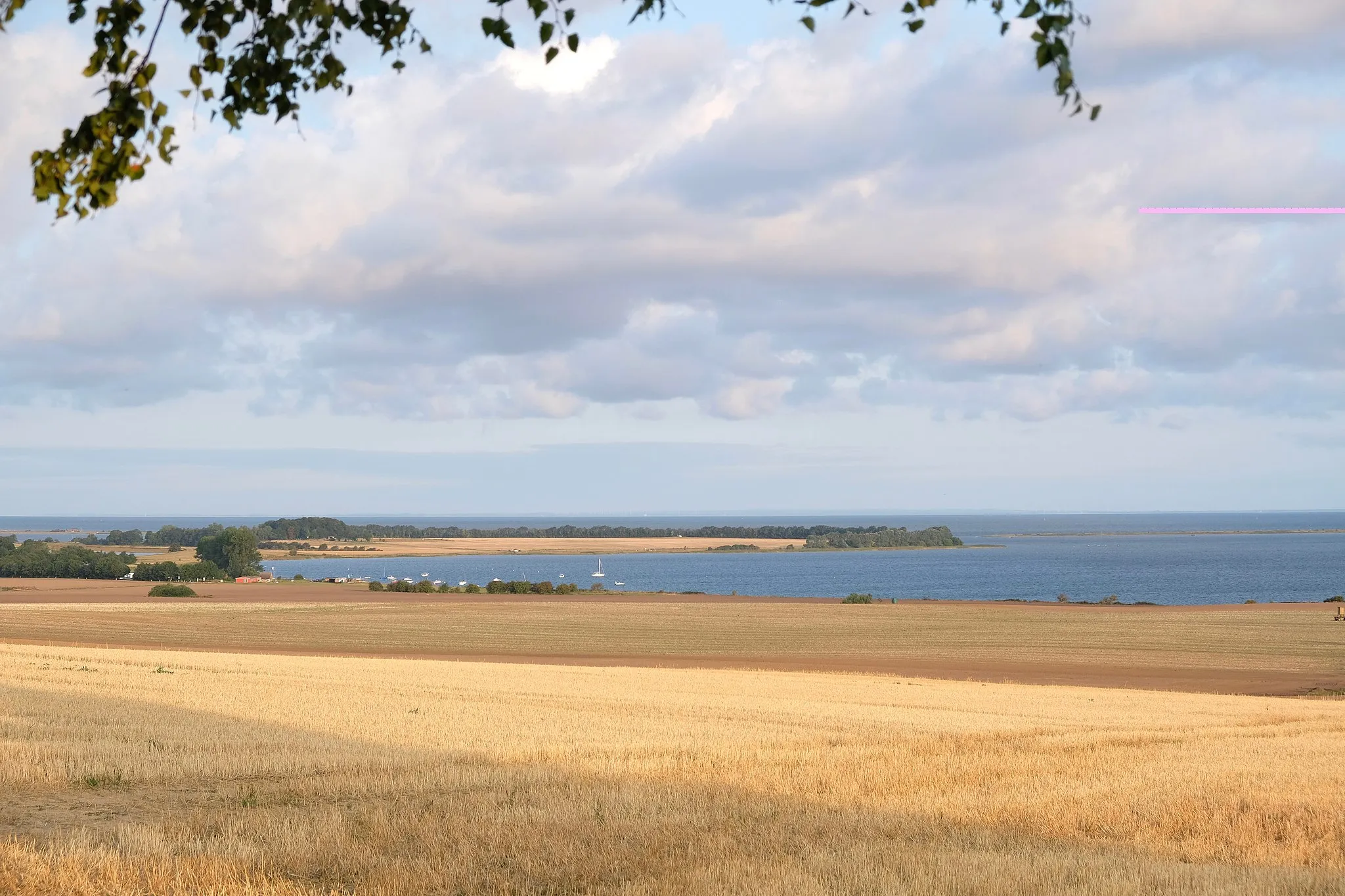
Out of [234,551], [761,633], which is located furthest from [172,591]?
[761,633]

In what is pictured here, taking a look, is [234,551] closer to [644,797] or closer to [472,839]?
[644,797]

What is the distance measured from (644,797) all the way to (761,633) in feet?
207

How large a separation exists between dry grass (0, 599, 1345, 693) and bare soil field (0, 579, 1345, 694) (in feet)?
0.79

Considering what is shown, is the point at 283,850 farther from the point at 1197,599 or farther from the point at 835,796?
the point at 1197,599

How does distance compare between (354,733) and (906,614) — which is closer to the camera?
(354,733)

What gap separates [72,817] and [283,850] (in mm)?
3940

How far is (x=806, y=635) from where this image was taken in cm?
7625

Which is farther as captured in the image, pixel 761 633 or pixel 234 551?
pixel 234 551

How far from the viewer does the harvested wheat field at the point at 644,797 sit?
10648mm

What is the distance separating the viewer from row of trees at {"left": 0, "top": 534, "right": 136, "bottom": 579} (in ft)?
495

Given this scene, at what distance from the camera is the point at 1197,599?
123438 millimetres

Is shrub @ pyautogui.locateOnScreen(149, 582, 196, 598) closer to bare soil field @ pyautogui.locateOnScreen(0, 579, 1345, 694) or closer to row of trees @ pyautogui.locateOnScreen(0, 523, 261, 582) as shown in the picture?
bare soil field @ pyautogui.locateOnScreen(0, 579, 1345, 694)

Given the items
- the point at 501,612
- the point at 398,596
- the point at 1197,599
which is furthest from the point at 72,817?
the point at 1197,599


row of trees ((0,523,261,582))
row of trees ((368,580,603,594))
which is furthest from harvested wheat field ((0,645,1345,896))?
row of trees ((0,523,261,582))
